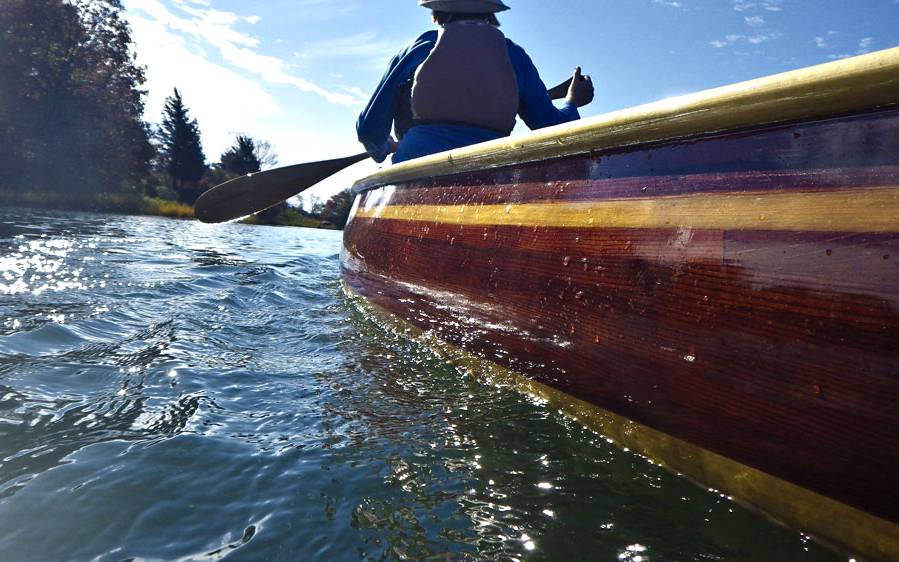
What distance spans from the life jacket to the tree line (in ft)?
72.5

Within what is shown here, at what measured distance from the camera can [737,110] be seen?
121 centimetres

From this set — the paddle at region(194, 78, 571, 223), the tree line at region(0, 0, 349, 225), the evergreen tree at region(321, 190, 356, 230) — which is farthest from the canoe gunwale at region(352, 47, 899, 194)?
the evergreen tree at region(321, 190, 356, 230)

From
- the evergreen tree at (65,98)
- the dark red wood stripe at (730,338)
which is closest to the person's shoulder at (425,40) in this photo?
the dark red wood stripe at (730,338)

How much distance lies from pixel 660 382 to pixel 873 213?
598 millimetres

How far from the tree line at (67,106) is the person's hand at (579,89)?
72.8ft

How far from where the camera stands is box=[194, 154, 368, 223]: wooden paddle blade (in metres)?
5.36

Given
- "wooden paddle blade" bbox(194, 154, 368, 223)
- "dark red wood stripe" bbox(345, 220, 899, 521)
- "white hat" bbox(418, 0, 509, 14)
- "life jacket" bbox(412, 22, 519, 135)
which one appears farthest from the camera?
"wooden paddle blade" bbox(194, 154, 368, 223)

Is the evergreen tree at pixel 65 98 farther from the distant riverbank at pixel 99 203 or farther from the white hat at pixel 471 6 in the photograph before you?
the white hat at pixel 471 6

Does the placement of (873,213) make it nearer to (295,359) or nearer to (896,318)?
(896,318)

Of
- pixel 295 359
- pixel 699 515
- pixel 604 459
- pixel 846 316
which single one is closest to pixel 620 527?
pixel 699 515

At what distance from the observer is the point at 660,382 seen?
1358 millimetres

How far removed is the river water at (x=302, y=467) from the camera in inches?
41.7

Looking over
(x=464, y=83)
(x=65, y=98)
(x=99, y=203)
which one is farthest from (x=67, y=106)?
(x=464, y=83)

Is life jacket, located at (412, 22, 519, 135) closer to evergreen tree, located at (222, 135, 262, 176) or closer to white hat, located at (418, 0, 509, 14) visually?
white hat, located at (418, 0, 509, 14)
